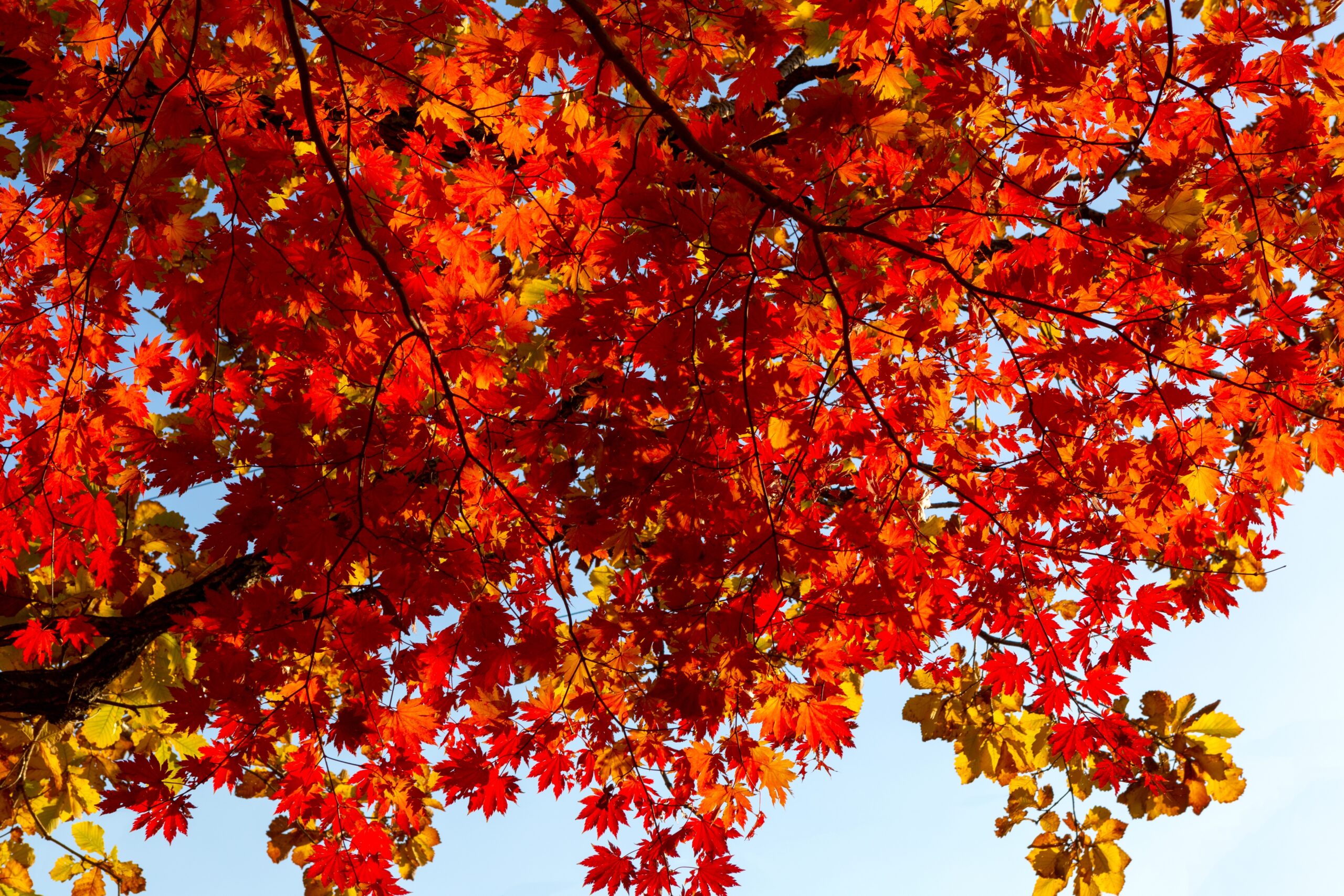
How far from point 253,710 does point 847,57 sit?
343cm

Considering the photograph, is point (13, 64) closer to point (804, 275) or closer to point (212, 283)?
point (212, 283)

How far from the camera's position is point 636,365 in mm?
2986

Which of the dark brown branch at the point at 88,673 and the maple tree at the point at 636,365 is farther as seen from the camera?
the dark brown branch at the point at 88,673

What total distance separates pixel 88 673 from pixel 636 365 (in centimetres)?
339

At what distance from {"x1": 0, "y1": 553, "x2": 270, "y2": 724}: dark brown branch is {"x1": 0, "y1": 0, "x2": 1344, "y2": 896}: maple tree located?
38 millimetres

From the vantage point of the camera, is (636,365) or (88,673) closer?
(636,365)

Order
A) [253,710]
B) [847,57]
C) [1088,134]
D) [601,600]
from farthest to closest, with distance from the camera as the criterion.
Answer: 1. [601,600]
2. [1088,134]
3. [847,57]
4. [253,710]

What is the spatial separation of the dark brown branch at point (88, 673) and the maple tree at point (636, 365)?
38 millimetres

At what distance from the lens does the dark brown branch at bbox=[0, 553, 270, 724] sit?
12.3 ft

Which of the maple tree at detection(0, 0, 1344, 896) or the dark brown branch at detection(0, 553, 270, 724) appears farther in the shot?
the dark brown branch at detection(0, 553, 270, 724)

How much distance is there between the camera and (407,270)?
3.31m

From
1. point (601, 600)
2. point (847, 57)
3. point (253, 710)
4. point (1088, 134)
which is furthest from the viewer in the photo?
point (601, 600)

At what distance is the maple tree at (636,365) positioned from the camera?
276 centimetres

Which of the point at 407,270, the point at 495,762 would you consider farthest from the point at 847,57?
the point at 495,762
